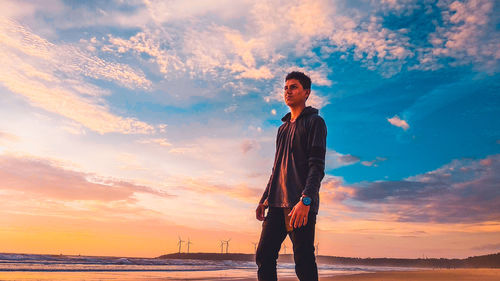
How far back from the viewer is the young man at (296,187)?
3115mm

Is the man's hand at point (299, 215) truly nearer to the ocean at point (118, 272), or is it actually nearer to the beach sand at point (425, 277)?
the ocean at point (118, 272)

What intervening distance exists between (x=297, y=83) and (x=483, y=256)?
3759 inches

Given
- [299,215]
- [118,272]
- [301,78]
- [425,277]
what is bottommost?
[425,277]

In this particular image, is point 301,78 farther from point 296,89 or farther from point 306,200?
point 306,200

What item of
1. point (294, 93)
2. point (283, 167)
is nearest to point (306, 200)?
point (283, 167)

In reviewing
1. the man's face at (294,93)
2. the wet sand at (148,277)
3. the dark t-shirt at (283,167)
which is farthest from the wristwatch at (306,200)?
the wet sand at (148,277)

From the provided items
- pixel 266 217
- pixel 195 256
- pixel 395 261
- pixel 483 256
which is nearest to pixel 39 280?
pixel 266 217

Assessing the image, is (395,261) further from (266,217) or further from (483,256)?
(266,217)

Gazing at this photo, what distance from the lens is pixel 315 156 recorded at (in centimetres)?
323

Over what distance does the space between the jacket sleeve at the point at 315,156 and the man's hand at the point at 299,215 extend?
0.11 m

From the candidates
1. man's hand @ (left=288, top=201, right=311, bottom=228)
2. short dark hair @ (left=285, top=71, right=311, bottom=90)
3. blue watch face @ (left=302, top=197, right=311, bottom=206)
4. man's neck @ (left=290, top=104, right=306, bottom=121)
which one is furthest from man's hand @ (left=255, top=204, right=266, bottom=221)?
short dark hair @ (left=285, top=71, right=311, bottom=90)

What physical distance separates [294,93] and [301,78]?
179 millimetres

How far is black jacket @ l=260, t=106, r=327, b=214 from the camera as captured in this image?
3.19 metres

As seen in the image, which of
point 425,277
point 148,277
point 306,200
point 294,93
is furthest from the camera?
point 425,277
